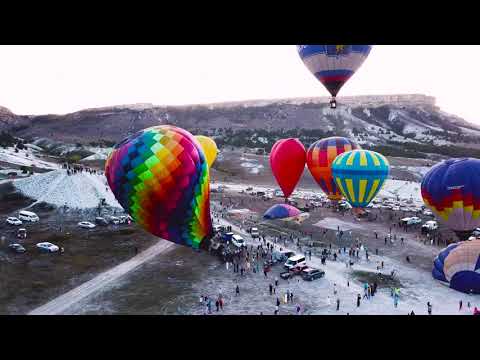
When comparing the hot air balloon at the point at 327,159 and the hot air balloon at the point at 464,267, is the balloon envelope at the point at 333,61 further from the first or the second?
the hot air balloon at the point at 464,267

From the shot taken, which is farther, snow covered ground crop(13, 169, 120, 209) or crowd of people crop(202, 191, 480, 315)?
snow covered ground crop(13, 169, 120, 209)

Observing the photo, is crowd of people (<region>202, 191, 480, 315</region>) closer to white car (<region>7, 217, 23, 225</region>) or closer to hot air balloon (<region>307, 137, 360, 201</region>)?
hot air balloon (<region>307, 137, 360, 201</region>)

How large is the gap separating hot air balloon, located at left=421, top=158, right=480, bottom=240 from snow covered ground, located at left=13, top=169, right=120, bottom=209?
70.3 feet

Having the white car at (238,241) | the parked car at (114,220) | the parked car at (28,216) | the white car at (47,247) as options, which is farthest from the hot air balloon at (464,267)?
the parked car at (28,216)

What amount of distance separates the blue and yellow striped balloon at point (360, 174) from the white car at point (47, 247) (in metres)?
16.8

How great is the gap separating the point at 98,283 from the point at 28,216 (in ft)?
44.8

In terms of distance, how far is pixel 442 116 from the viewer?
12688 centimetres

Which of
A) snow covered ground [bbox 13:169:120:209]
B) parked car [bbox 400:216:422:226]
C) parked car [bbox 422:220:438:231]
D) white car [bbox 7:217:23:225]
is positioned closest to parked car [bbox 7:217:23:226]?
white car [bbox 7:217:23:225]

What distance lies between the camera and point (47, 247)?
2348cm

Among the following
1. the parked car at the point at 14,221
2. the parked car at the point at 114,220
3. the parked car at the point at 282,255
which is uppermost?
the parked car at the point at 14,221

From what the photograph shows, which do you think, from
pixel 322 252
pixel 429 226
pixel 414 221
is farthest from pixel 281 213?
pixel 429 226

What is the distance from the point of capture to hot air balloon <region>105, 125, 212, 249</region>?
18.3m

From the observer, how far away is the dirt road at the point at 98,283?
54.9 feet

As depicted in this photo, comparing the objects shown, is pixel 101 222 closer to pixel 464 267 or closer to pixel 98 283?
pixel 98 283
